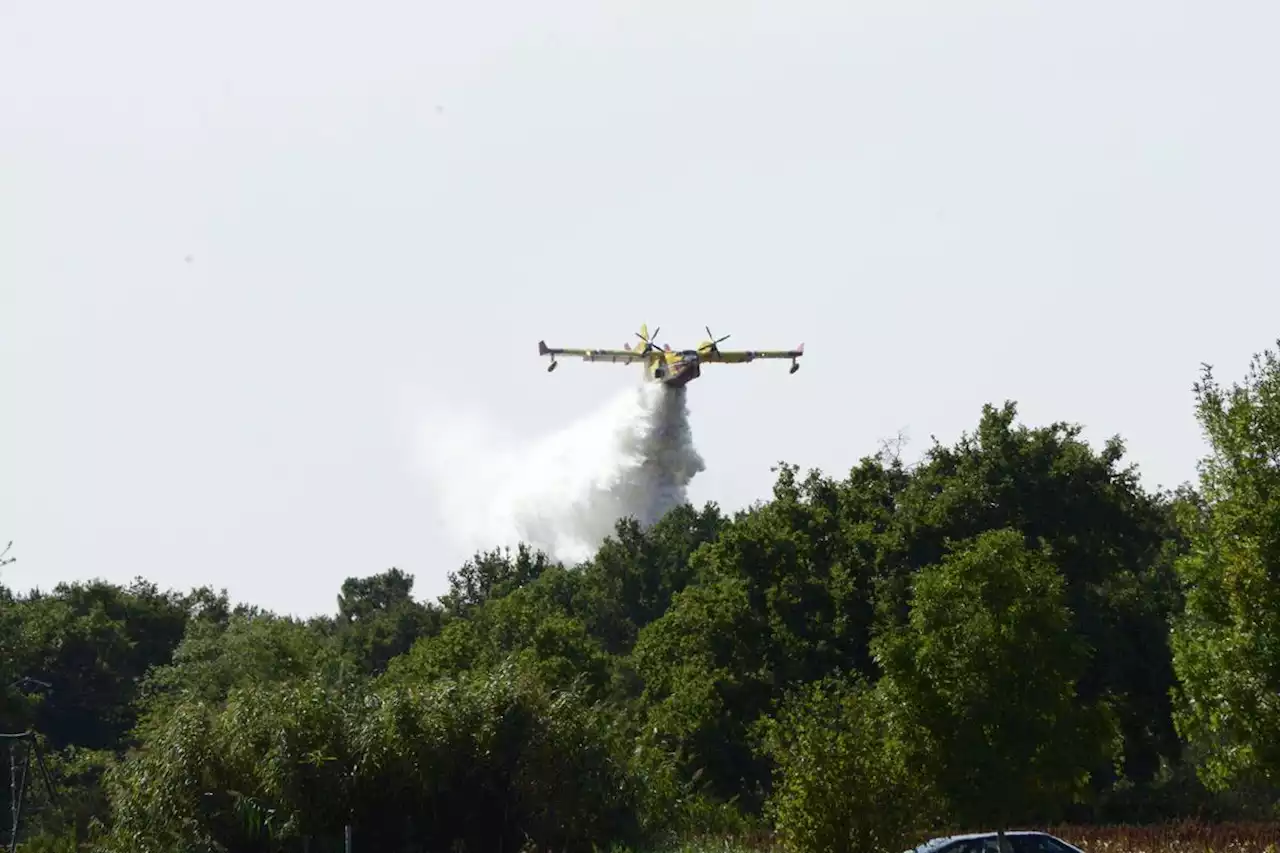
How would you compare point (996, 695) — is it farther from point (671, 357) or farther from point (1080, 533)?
point (671, 357)

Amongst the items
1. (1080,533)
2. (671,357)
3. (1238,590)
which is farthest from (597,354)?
(1238,590)

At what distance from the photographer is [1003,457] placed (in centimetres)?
5403

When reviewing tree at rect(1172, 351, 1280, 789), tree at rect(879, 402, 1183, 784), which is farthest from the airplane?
tree at rect(1172, 351, 1280, 789)

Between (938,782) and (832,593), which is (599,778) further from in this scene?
(832,593)

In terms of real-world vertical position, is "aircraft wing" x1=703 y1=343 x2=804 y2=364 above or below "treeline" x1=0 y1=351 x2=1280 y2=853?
above

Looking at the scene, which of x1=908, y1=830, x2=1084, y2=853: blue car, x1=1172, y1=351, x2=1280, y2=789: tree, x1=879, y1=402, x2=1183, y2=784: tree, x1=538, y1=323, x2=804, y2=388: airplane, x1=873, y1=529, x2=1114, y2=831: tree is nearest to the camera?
x1=1172, y1=351, x2=1280, y2=789: tree

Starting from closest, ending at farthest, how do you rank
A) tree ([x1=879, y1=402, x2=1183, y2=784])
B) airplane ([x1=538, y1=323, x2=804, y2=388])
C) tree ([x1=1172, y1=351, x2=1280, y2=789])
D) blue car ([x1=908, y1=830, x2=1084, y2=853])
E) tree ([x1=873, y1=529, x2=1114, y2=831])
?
1. tree ([x1=1172, y1=351, x2=1280, y2=789])
2. blue car ([x1=908, y1=830, x2=1084, y2=853])
3. tree ([x1=873, y1=529, x2=1114, y2=831])
4. tree ([x1=879, y1=402, x2=1183, y2=784])
5. airplane ([x1=538, y1=323, x2=804, y2=388])

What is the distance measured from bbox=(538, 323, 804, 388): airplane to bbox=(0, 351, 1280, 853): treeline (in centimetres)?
2725

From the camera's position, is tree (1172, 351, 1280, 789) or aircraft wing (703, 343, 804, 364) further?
aircraft wing (703, 343, 804, 364)

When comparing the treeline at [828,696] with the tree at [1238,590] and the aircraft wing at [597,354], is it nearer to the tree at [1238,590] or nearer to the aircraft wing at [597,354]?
the tree at [1238,590]

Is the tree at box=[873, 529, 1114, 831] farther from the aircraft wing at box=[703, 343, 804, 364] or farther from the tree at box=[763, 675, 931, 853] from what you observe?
the aircraft wing at box=[703, 343, 804, 364]

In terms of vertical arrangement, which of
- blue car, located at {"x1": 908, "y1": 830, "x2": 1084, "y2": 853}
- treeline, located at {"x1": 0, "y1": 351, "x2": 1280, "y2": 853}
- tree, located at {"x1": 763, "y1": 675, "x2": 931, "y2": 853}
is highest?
treeline, located at {"x1": 0, "y1": 351, "x2": 1280, "y2": 853}

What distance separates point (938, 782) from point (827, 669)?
21.6 metres

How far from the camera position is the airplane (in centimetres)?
9700
